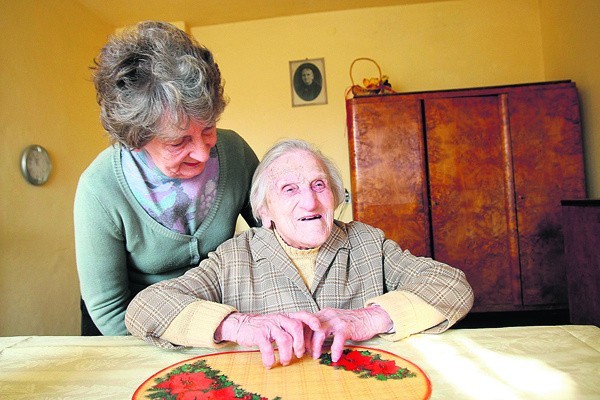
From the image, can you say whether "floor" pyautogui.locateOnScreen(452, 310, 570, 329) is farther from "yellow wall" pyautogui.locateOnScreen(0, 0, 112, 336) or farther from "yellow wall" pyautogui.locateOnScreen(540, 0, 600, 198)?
"yellow wall" pyautogui.locateOnScreen(0, 0, 112, 336)

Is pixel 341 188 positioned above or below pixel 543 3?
below

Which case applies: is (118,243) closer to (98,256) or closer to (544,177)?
(98,256)

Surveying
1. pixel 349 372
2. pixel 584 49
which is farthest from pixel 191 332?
pixel 584 49

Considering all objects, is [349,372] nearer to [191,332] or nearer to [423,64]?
[191,332]

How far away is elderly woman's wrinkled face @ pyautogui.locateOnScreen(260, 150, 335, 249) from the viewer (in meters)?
1.32

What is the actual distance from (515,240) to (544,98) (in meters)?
1.17

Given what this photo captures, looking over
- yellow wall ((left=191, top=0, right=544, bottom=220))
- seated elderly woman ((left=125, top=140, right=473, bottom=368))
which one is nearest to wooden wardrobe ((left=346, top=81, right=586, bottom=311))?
yellow wall ((left=191, top=0, right=544, bottom=220))

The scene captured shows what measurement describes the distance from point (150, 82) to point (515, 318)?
143 inches

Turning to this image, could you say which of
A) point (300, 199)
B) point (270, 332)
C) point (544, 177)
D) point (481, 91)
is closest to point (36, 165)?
point (300, 199)

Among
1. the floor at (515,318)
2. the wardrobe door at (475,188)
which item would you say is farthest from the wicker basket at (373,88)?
the floor at (515,318)

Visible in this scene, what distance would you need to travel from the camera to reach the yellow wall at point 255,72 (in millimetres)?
3098

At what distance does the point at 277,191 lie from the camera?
139cm

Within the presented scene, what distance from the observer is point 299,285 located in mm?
1305

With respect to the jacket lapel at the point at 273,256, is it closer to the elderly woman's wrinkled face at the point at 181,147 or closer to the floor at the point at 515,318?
the elderly woman's wrinkled face at the point at 181,147
